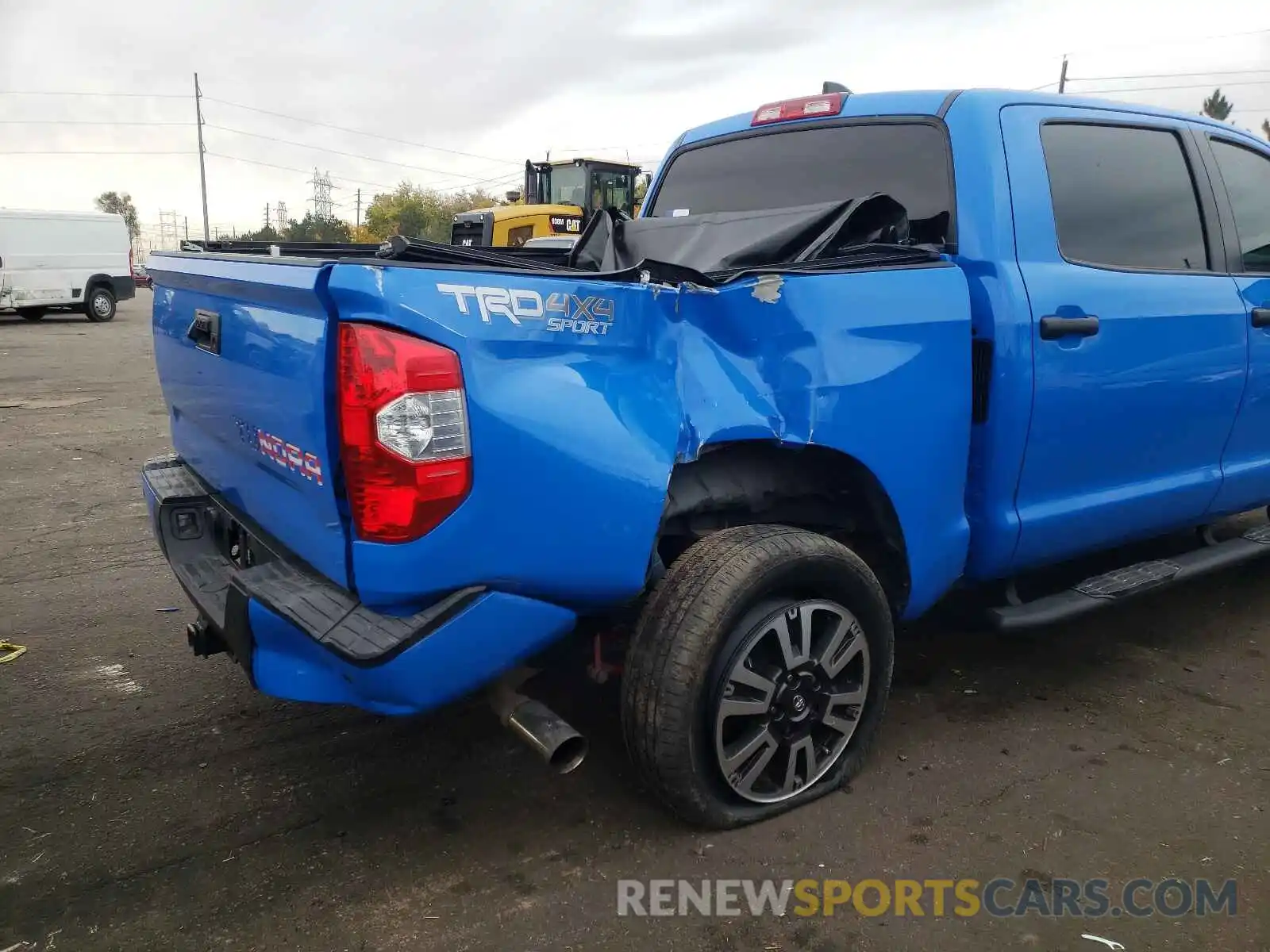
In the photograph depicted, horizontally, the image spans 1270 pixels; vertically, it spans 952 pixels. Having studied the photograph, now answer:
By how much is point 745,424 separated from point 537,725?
0.89m

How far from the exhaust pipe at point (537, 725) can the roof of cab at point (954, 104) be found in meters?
2.21

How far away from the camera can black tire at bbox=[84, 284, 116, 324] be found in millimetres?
22094

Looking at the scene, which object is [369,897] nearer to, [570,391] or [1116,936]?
[570,391]

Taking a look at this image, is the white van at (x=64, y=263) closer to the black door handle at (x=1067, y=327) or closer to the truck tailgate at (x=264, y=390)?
the truck tailgate at (x=264, y=390)

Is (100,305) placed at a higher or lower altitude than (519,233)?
lower

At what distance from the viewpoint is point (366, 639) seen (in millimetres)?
2064

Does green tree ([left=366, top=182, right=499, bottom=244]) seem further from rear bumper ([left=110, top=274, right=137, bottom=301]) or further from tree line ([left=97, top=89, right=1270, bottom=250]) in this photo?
rear bumper ([left=110, top=274, right=137, bottom=301])

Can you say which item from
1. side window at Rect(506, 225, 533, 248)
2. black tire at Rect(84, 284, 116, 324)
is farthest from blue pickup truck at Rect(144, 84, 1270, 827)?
black tire at Rect(84, 284, 116, 324)

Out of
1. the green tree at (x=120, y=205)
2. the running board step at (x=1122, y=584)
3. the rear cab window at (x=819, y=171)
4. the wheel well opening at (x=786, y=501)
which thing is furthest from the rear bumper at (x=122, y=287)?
the green tree at (x=120, y=205)

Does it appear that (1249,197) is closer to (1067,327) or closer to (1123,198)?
Result: (1123,198)

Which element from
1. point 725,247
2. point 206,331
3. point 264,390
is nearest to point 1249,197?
point 725,247

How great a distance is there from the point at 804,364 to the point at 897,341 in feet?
1.12

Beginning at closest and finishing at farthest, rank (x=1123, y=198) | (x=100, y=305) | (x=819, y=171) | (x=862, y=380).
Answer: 1. (x=862, y=380)
2. (x=1123, y=198)
3. (x=819, y=171)
4. (x=100, y=305)

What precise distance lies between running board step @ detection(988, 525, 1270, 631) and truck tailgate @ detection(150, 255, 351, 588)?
2125 mm
